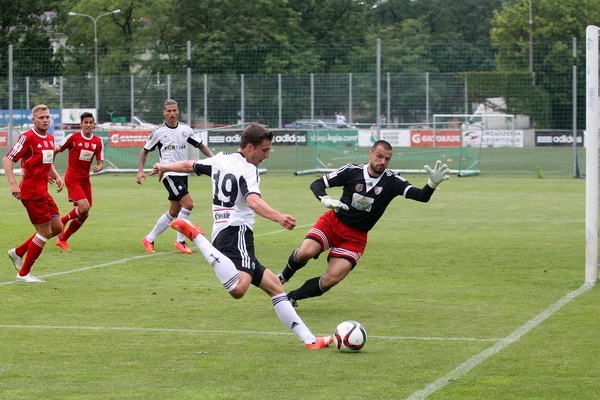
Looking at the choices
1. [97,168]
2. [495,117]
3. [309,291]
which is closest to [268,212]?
[309,291]

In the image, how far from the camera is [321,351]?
8172 mm

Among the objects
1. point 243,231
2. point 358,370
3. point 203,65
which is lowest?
point 358,370

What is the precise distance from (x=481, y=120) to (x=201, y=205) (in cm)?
1959

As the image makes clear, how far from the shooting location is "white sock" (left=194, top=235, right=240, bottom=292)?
816 centimetres

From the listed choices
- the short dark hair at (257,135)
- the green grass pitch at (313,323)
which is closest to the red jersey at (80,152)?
the green grass pitch at (313,323)

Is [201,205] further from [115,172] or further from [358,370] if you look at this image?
[358,370]

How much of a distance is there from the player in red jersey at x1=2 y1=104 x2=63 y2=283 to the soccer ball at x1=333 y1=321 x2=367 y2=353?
512 centimetres

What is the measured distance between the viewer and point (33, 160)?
12641 millimetres

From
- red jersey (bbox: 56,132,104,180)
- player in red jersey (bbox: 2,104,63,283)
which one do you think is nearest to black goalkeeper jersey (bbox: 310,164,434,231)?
player in red jersey (bbox: 2,104,63,283)

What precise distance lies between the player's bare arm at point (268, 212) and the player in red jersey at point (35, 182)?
4.73 metres

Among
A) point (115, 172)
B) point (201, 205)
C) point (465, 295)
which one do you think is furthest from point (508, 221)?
point (115, 172)

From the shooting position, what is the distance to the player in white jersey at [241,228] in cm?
818

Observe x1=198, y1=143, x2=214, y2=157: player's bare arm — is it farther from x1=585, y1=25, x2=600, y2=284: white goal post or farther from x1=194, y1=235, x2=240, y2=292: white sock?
x1=194, y1=235, x2=240, y2=292: white sock

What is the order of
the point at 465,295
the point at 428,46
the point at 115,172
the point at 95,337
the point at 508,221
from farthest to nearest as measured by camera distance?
the point at 428,46 < the point at 115,172 < the point at 508,221 < the point at 465,295 < the point at 95,337
